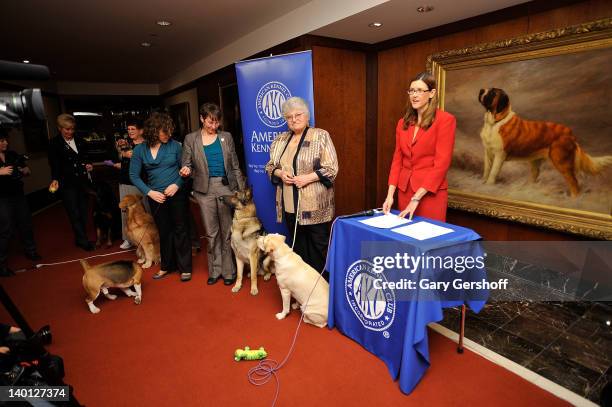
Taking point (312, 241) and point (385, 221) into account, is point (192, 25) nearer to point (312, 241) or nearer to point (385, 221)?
point (312, 241)

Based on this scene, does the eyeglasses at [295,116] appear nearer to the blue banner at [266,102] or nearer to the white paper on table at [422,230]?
the blue banner at [266,102]

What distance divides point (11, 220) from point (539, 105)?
563cm

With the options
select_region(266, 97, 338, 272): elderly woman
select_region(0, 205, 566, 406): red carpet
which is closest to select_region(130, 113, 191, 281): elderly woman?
select_region(0, 205, 566, 406): red carpet

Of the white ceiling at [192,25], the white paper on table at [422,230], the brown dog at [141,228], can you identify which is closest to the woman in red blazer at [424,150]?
the white paper on table at [422,230]

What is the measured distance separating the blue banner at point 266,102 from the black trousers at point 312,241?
1.50ft

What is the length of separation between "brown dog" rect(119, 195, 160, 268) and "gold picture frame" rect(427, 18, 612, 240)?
341 cm

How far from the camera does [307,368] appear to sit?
213 centimetres

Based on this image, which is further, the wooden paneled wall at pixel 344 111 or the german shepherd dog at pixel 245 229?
the wooden paneled wall at pixel 344 111

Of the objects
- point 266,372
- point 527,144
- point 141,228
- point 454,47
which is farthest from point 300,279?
point 454,47

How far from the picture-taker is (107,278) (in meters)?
2.89

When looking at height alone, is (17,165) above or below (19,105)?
below

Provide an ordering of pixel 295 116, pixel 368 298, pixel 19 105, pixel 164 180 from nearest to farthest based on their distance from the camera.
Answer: pixel 19 105 < pixel 368 298 < pixel 295 116 < pixel 164 180

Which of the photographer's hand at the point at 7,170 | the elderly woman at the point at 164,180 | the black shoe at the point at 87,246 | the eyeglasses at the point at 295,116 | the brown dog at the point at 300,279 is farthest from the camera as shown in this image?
the black shoe at the point at 87,246

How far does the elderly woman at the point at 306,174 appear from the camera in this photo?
262 centimetres
